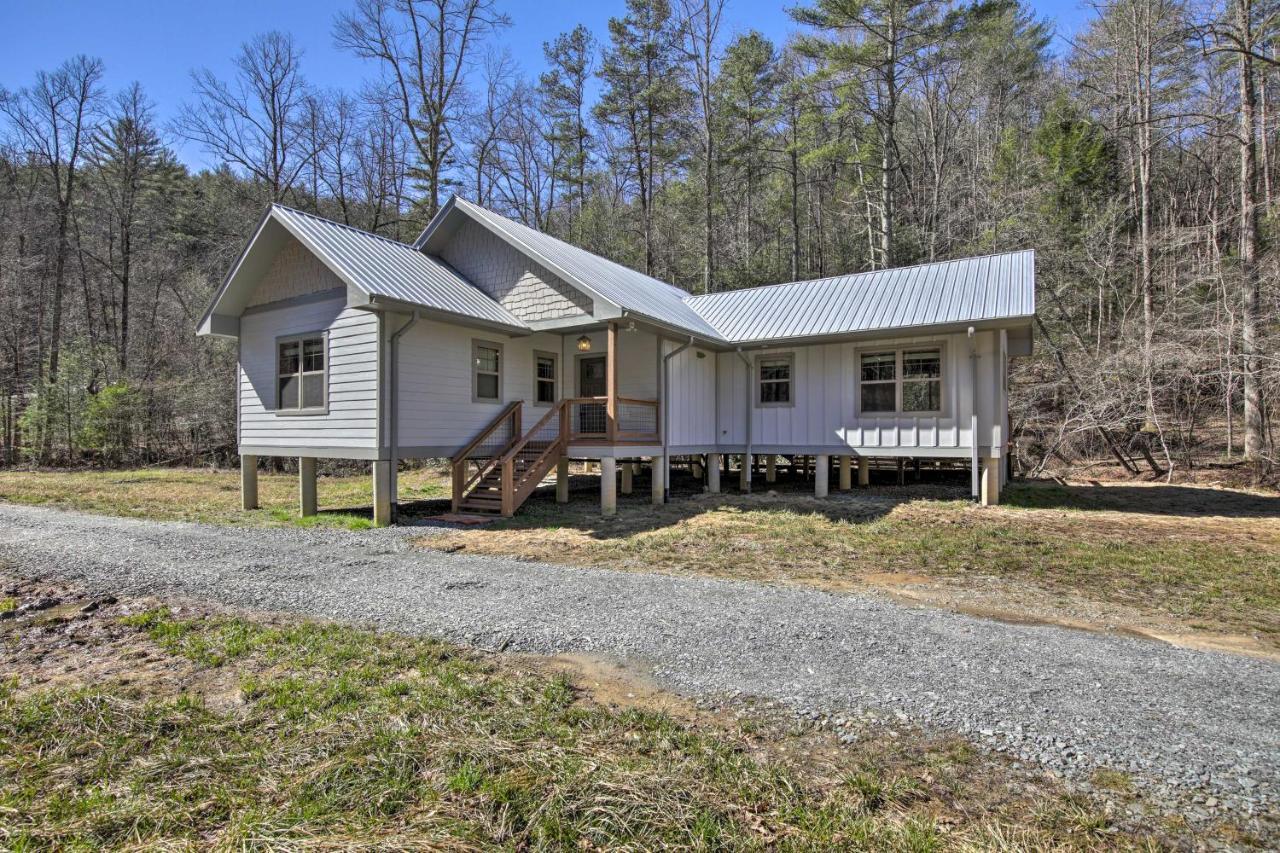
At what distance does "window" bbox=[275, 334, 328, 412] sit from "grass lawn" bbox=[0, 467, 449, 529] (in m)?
1.95

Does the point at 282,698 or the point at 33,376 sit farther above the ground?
the point at 33,376

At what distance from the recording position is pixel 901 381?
39.2 ft

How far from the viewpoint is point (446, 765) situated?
275 cm

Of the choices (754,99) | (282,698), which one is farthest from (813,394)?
(754,99)

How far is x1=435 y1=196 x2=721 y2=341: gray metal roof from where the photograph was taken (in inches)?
433

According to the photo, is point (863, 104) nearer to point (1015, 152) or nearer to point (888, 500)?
point (1015, 152)

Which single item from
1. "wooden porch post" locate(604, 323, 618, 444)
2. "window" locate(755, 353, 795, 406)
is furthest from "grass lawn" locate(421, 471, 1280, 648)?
"window" locate(755, 353, 795, 406)

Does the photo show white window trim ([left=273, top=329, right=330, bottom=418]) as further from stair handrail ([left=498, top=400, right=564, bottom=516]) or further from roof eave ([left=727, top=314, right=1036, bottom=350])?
roof eave ([left=727, top=314, right=1036, bottom=350])

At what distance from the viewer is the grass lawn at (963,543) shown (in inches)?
234

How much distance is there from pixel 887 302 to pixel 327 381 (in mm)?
10232

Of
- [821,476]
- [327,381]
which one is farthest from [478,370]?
[821,476]

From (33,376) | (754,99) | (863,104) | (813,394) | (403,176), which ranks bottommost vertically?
(813,394)

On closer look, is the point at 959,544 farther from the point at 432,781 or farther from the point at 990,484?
the point at 432,781

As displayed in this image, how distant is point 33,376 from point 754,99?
28.6 metres
